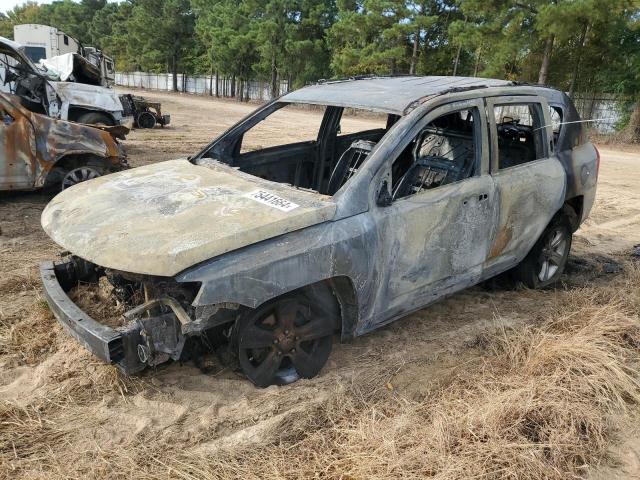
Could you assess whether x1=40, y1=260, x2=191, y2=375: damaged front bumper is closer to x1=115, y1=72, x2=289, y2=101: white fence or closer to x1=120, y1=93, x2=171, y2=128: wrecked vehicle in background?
x1=120, y1=93, x2=171, y2=128: wrecked vehicle in background

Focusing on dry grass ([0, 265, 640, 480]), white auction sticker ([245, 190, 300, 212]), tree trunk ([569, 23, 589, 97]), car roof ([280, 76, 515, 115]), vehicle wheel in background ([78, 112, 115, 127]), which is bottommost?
dry grass ([0, 265, 640, 480])

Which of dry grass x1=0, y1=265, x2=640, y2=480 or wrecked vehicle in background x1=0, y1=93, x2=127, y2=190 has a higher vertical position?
wrecked vehicle in background x1=0, y1=93, x2=127, y2=190

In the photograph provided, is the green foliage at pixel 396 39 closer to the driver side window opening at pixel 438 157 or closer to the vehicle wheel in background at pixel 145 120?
the vehicle wheel in background at pixel 145 120

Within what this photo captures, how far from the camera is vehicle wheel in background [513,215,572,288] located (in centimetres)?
458

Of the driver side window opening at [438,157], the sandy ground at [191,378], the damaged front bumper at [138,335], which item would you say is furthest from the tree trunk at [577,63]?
the damaged front bumper at [138,335]

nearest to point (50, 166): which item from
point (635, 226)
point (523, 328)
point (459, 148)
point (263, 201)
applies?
point (263, 201)

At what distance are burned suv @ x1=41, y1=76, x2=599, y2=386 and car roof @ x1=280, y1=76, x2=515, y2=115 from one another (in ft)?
0.05

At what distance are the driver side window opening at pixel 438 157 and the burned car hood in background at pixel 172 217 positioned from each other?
1283mm

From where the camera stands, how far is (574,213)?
4.71 metres

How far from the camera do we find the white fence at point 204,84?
134ft

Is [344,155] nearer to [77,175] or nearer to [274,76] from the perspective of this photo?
[77,175]

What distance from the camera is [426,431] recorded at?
2.69 meters

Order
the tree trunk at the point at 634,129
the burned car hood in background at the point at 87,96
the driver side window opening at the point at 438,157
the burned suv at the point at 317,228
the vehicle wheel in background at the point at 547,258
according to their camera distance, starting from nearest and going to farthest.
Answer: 1. the burned suv at the point at 317,228
2. the driver side window opening at the point at 438,157
3. the vehicle wheel in background at the point at 547,258
4. the burned car hood in background at the point at 87,96
5. the tree trunk at the point at 634,129

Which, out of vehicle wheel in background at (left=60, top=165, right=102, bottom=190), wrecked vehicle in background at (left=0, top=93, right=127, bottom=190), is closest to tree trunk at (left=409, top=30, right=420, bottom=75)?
wrecked vehicle in background at (left=0, top=93, right=127, bottom=190)
